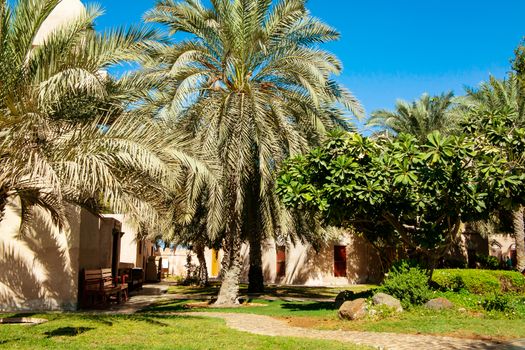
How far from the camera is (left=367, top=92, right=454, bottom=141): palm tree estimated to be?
86.4ft

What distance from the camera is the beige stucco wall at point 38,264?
14.5 m

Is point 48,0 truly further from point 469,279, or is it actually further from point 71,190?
point 469,279

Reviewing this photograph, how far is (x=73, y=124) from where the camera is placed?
11.1 meters

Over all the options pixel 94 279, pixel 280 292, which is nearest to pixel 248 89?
pixel 94 279

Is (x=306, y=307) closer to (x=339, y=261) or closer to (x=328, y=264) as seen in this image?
(x=328, y=264)

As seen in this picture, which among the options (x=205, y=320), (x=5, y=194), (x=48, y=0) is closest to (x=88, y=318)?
(x=205, y=320)

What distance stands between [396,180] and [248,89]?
520cm

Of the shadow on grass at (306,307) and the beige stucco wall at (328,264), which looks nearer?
the shadow on grass at (306,307)

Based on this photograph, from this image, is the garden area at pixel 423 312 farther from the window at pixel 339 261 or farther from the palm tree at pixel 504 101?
the window at pixel 339 261

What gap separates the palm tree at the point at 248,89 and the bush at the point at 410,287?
3.42 metres

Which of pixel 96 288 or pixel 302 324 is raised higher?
pixel 96 288

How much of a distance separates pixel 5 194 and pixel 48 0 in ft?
12.3

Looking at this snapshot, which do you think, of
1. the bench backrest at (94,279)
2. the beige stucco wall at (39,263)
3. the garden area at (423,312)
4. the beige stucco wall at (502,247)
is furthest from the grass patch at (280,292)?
the beige stucco wall at (502,247)

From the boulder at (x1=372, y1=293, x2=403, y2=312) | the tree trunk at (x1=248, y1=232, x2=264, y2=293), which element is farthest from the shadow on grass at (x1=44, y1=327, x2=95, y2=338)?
the tree trunk at (x1=248, y1=232, x2=264, y2=293)
